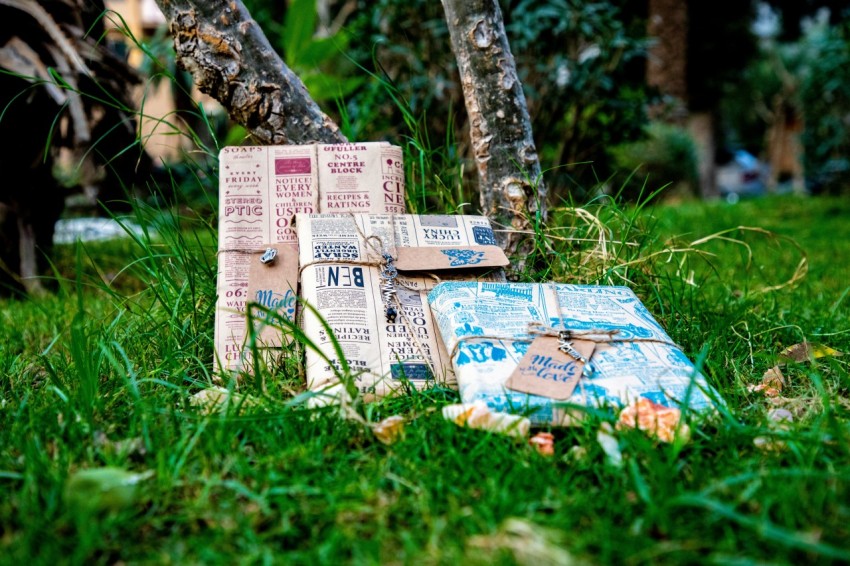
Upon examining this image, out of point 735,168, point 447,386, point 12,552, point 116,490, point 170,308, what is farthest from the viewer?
point 735,168

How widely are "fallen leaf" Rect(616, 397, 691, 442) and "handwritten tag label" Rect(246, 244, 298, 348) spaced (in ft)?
3.00

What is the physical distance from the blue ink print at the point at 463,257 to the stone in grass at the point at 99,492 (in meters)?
1.08

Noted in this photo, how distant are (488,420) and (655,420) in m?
0.33

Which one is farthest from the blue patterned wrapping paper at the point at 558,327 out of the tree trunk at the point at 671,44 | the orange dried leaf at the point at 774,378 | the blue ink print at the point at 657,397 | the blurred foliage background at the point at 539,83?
the tree trunk at the point at 671,44

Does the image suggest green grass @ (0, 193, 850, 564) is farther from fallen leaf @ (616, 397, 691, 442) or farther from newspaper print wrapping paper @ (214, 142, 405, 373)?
newspaper print wrapping paper @ (214, 142, 405, 373)

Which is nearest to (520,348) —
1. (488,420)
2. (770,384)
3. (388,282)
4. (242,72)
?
(488,420)

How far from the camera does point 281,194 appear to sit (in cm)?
212

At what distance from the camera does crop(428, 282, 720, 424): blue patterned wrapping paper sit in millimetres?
1564

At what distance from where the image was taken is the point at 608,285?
2193 millimetres

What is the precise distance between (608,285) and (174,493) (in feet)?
4.72

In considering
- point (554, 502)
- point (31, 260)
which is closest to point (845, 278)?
point (554, 502)

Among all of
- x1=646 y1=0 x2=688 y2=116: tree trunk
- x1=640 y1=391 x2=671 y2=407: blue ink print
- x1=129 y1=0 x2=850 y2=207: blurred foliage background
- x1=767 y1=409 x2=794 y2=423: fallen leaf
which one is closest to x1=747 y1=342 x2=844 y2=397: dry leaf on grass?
x1=767 y1=409 x2=794 y2=423: fallen leaf

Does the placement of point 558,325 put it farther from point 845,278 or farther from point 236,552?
point 845,278

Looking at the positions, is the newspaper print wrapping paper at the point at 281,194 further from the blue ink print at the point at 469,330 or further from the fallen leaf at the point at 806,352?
the fallen leaf at the point at 806,352
